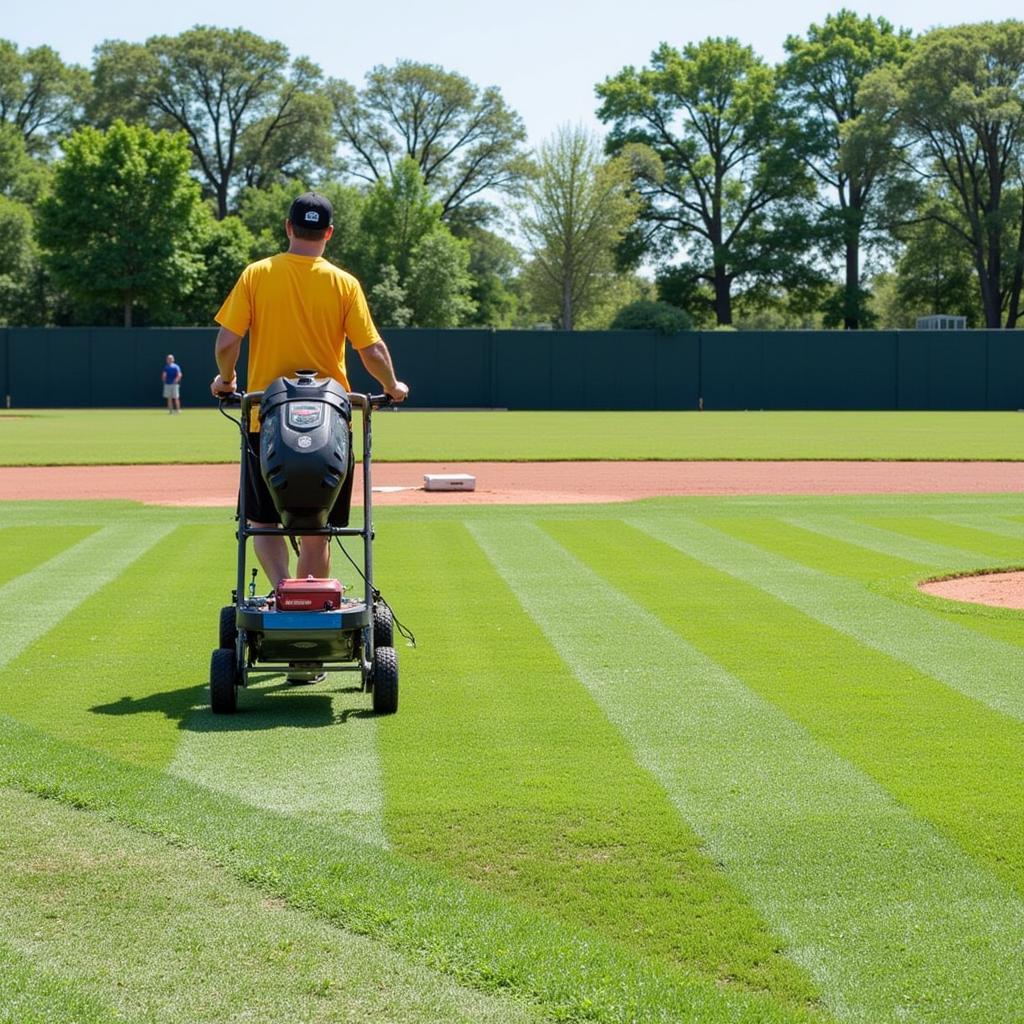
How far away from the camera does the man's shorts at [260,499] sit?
6242mm

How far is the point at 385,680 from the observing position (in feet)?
19.7

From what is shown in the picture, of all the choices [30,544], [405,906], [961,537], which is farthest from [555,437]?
[405,906]

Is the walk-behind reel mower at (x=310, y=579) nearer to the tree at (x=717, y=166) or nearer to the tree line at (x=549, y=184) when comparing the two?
the tree line at (x=549, y=184)

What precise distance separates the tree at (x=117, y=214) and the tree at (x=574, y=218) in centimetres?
1877

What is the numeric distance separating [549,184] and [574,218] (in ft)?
6.62

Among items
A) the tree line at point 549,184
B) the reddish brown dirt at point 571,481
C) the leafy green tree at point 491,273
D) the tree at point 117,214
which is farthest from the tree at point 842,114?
the reddish brown dirt at point 571,481

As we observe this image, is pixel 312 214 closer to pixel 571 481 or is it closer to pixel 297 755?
pixel 297 755

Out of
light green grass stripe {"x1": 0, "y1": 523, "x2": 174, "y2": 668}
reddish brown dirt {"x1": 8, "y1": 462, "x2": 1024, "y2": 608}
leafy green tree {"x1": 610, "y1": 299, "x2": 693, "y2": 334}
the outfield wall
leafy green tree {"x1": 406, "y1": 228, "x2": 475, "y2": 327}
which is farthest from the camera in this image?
leafy green tree {"x1": 406, "y1": 228, "x2": 475, "y2": 327}

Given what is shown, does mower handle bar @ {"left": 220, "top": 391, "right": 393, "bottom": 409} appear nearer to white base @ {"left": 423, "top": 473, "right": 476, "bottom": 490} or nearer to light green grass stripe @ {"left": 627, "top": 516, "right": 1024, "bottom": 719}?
light green grass stripe @ {"left": 627, "top": 516, "right": 1024, "bottom": 719}

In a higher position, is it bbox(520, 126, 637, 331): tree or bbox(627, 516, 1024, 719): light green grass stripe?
bbox(520, 126, 637, 331): tree

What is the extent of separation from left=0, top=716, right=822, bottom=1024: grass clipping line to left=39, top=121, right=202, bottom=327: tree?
52436mm

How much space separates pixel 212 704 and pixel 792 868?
2.82 m

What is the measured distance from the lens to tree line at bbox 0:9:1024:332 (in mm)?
57531

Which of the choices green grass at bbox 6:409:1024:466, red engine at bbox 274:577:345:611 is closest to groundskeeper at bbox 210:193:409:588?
red engine at bbox 274:577:345:611
